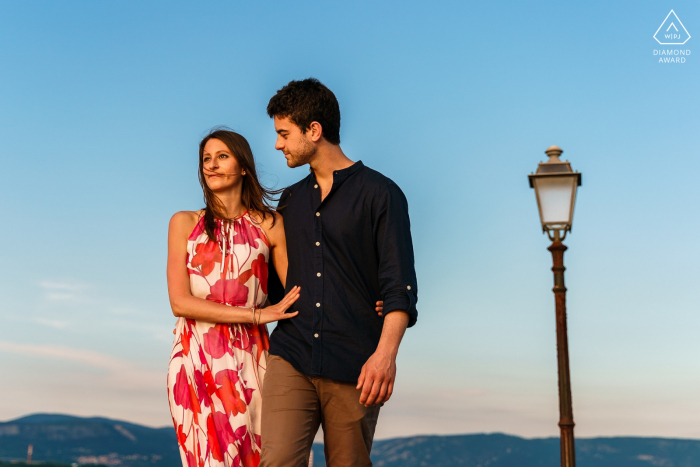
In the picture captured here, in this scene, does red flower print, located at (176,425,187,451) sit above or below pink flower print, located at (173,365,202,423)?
below

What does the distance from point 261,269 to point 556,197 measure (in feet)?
13.5

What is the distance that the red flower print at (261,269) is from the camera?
14.9 feet

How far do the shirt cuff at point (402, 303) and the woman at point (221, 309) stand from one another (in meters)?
0.75

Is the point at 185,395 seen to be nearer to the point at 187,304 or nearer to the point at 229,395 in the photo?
the point at 229,395

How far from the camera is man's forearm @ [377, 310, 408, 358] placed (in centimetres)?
351

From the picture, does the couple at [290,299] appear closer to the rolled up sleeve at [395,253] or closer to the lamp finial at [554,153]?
the rolled up sleeve at [395,253]

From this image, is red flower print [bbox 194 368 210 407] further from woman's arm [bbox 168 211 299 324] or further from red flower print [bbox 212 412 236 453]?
woman's arm [bbox 168 211 299 324]

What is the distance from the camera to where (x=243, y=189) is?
4.84 m

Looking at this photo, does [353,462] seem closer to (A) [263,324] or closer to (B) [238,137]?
(A) [263,324]

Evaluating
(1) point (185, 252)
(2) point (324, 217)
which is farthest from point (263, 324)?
(2) point (324, 217)

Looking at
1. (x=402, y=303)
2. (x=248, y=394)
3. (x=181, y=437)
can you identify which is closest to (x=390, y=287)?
(x=402, y=303)

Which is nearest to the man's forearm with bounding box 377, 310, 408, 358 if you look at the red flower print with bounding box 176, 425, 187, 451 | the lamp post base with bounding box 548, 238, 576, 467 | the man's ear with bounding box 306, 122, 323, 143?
the man's ear with bounding box 306, 122, 323, 143

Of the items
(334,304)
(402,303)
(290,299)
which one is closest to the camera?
(402,303)

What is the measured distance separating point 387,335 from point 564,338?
4.41 meters
